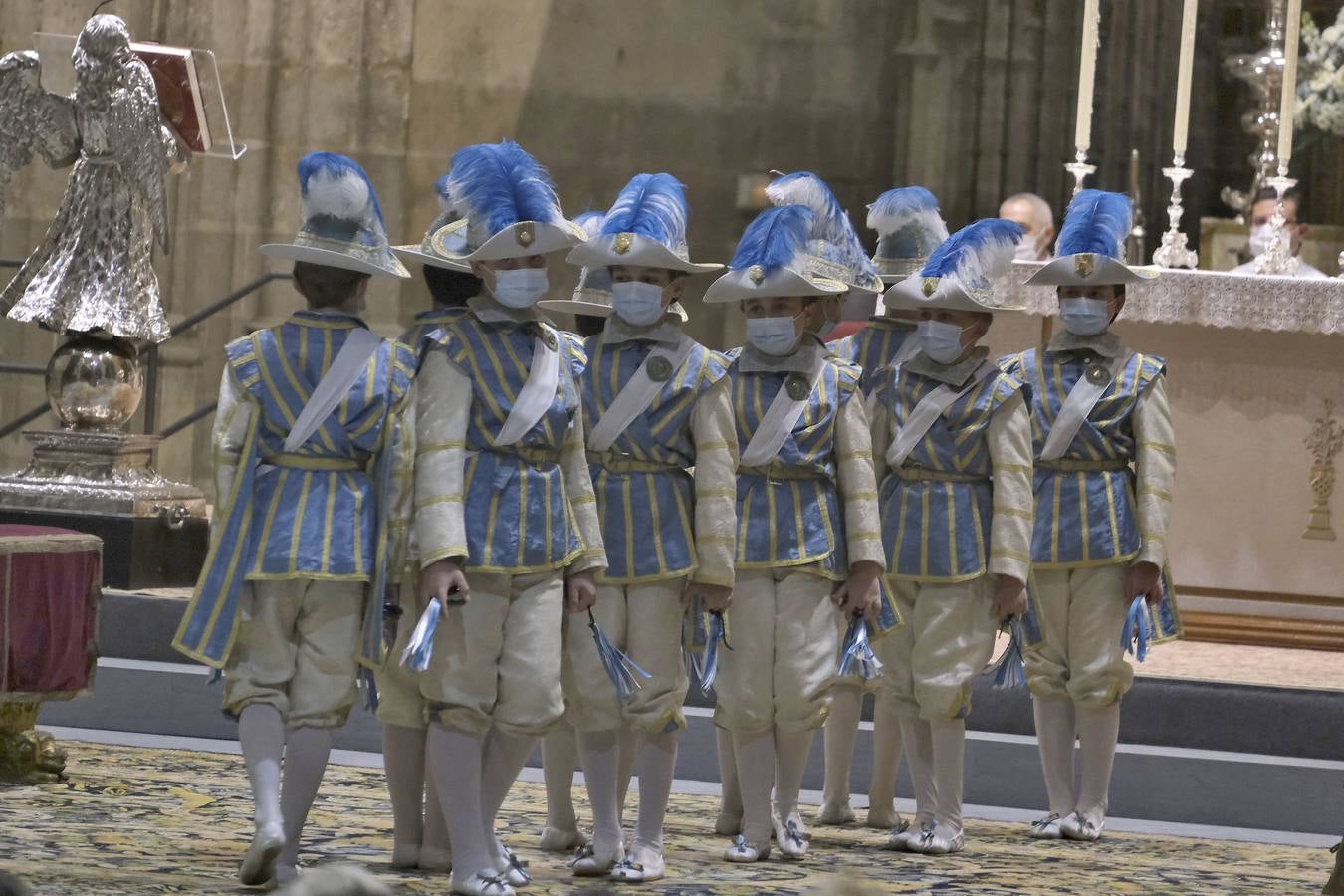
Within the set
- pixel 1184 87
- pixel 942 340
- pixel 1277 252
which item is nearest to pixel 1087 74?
pixel 1184 87

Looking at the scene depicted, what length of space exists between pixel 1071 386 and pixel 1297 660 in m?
1.99

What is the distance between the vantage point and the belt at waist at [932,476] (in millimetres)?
5676

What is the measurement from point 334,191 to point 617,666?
1.18 meters

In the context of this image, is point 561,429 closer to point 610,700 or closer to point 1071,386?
point 610,700

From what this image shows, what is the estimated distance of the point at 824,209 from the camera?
5727mm

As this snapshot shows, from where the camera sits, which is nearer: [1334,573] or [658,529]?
[658,529]

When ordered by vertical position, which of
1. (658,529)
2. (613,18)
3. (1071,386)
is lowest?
(658,529)

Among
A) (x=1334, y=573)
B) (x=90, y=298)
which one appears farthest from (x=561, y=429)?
(x=1334, y=573)

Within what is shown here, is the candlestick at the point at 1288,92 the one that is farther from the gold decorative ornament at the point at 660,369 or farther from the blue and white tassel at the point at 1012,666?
the gold decorative ornament at the point at 660,369

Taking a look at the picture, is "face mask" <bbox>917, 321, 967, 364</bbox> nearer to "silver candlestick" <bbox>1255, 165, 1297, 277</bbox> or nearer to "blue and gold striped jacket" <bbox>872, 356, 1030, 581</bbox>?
"blue and gold striped jacket" <bbox>872, 356, 1030, 581</bbox>

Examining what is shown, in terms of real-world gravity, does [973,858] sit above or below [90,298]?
below

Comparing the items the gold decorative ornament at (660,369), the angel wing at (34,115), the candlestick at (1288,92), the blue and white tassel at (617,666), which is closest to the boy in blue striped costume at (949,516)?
the gold decorative ornament at (660,369)

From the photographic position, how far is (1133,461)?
6.07m

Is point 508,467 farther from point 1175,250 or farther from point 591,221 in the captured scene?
point 1175,250
